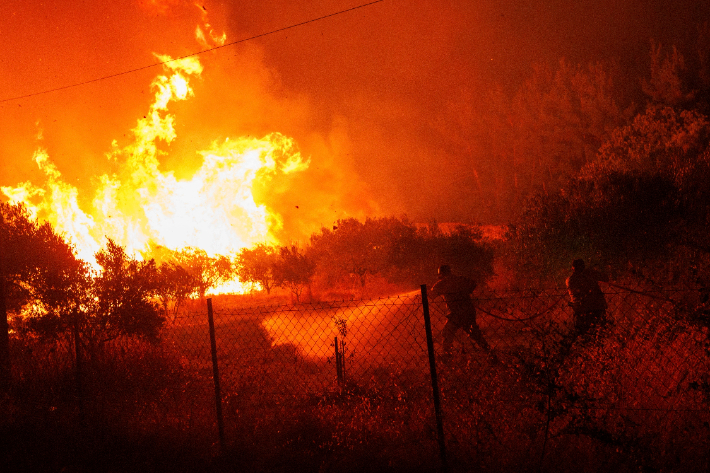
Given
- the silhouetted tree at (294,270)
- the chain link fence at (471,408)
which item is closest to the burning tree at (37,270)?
the chain link fence at (471,408)

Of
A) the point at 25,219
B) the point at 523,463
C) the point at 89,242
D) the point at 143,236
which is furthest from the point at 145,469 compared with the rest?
the point at 143,236

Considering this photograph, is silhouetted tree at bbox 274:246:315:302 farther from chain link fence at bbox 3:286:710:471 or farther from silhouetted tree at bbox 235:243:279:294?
chain link fence at bbox 3:286:710:471

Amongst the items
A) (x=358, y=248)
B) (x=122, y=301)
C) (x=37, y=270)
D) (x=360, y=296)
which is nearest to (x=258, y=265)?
(x=358, y=248)

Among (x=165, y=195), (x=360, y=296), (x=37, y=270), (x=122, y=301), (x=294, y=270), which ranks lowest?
(x=360, y=296)

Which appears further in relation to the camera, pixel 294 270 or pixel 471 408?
pixel 294 270

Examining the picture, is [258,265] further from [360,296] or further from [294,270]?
[360,296]

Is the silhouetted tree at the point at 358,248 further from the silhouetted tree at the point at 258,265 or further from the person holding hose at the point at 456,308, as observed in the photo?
the person holding hose at the point at 456,308

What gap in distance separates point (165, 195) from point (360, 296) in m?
13.7

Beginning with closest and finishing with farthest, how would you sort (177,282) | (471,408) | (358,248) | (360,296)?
(471,408), (177,282), (360,296), (358,248)

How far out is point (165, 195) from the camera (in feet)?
96.8

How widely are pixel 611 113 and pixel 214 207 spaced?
2717cm

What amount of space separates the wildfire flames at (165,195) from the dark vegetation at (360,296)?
3.73m

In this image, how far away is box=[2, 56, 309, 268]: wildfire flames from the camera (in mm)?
24812

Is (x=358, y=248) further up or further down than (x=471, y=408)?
further up
